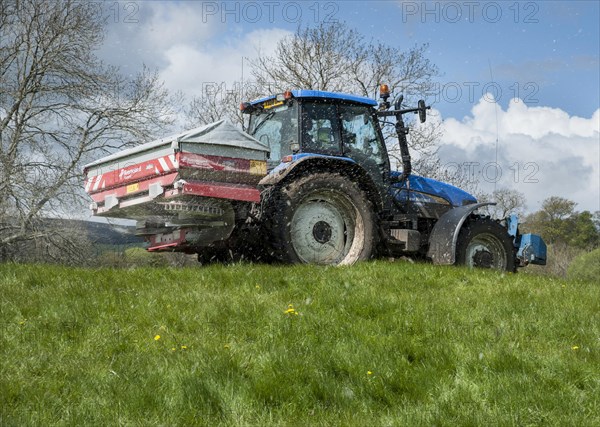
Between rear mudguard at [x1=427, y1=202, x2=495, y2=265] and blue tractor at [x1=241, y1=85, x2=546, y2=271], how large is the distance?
15 millimetres

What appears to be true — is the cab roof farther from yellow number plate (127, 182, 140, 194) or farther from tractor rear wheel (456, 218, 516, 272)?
yellow number plate (127, 182, 140, 194)

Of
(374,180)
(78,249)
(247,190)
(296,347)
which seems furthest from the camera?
(78,249)

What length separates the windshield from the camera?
10.0m

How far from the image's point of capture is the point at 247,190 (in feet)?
28.1

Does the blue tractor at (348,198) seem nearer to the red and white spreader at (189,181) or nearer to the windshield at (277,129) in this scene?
the windshield at (277,129)

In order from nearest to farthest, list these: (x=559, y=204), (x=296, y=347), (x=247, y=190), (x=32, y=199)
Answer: (x=296, y=347), (x=247, y=190), (x=32, y=199), (x=559, y=204)

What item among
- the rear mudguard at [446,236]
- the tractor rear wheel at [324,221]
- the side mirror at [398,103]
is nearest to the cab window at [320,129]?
the tractor rear wheel at [324,221]

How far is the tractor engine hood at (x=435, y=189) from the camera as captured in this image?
11.3 metres

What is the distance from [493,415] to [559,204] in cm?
5894

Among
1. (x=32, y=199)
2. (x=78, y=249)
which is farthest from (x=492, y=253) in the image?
(x=78, y=249)

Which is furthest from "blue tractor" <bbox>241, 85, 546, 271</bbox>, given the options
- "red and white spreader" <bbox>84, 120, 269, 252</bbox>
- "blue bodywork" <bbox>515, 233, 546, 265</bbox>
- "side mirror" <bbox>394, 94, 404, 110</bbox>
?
"red and white spreader" <bbox>84, 120, 269, 252</bbox>

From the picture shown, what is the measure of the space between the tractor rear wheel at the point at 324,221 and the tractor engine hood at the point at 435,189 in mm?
1601

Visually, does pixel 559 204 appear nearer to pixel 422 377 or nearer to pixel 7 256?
pixel 7 256

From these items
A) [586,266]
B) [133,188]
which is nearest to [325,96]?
[133,188]
